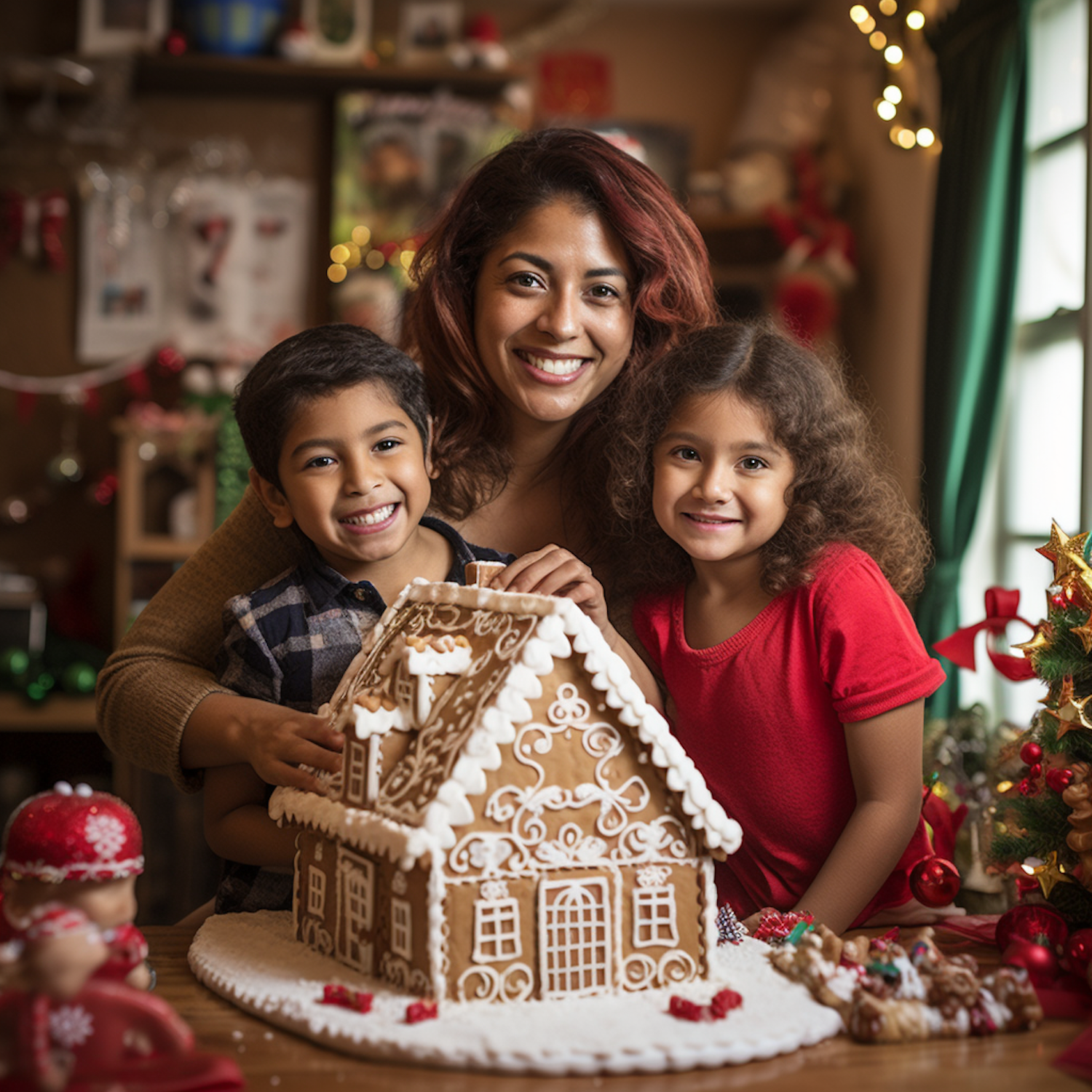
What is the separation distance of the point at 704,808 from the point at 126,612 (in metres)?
3.14

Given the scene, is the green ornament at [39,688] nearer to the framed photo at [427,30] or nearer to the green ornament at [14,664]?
the green ornament at [14,664]

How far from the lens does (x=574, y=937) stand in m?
1.02

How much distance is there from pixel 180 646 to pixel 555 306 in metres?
0.66

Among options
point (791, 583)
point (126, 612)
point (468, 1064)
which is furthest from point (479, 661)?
point (126, 612)

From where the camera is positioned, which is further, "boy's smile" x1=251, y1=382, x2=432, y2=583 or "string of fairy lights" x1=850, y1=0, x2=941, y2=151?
"string of fairy lights" x1=850, y1=0, x2=941, y2=151

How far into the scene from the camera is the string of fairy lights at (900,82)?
2.48 m

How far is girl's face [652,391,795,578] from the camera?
1.38 metres

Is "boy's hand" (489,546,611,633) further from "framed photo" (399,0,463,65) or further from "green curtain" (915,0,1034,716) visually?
"framed photo" (399,0,463,65)

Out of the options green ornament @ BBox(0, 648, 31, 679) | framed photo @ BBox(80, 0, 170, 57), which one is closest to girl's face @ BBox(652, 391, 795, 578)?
green ornament @ BBox(0, 648, 31, 679)

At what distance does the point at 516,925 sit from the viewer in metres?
1.01

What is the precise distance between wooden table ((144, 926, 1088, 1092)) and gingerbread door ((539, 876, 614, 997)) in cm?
12

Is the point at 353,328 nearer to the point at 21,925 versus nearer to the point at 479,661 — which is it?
the point at 479,661

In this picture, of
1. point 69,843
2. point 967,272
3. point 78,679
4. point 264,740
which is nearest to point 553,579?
point 264,740

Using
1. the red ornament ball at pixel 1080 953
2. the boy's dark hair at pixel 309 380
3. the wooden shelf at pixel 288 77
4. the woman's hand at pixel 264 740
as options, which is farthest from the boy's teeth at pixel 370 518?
the wooden shelf at pixel 288 77
